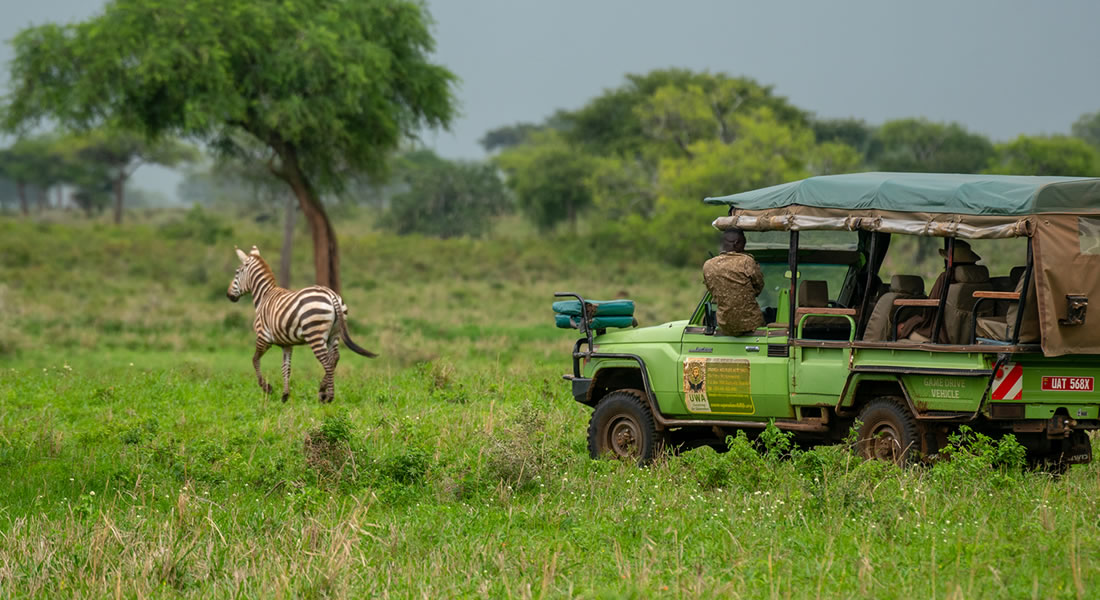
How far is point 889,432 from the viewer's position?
1026cm

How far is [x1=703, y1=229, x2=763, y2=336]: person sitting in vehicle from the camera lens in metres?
10.7

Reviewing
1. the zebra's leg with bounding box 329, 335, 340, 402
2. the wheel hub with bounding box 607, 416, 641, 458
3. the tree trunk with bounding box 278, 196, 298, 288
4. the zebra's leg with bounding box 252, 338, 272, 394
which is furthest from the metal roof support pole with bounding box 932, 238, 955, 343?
the tree trunk with bounding box 278, 196, 298, 288

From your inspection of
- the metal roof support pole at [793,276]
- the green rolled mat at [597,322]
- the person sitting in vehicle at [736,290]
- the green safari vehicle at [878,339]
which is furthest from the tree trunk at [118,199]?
the metal roof support pole at [793,276]

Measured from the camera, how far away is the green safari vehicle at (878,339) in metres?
9.38

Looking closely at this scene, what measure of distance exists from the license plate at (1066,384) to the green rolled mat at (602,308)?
386 centimetres

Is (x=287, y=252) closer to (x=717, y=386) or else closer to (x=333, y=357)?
(x=333, y=357)

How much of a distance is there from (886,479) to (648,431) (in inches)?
112

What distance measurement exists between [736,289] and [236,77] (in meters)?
22.8

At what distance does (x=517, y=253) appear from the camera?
175 ft

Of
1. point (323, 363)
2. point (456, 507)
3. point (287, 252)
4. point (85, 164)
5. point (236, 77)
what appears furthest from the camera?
point (85, 164)

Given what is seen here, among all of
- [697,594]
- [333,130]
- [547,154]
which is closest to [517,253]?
[547,154]

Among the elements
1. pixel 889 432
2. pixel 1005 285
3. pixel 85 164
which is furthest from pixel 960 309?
pixel 85 164

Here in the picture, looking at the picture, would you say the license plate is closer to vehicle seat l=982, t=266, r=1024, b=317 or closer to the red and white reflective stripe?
the red and white reflective stripe

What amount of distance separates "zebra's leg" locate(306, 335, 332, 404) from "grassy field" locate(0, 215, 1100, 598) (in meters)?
0.22
